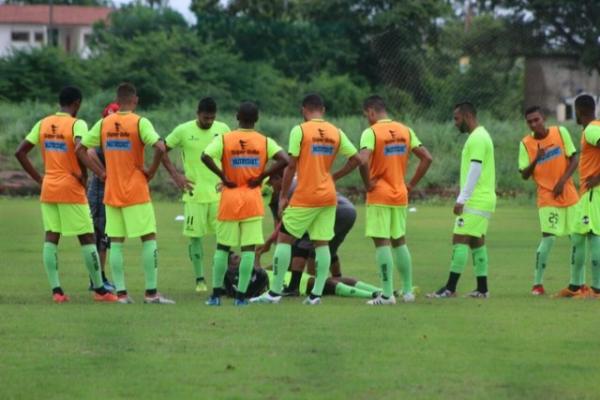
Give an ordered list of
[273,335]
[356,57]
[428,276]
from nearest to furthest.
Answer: [273,335] < [428,276] < [356,57]

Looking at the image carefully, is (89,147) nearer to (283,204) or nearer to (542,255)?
(283,204)

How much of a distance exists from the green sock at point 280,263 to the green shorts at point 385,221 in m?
0.93

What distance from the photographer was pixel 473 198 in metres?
17.0

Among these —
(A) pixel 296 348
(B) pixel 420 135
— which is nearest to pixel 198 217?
(A) pixel 296 348

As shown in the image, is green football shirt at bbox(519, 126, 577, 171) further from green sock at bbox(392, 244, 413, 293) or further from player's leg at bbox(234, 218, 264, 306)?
player's leg at bbox(234, 218, 264, 306)

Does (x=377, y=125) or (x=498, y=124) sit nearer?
(x=377, y=125)

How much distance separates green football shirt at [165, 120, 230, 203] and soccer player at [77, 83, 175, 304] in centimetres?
188

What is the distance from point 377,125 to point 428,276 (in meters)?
4.97

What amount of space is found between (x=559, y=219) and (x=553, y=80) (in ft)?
132

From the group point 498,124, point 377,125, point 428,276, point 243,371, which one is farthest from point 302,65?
point 243,371

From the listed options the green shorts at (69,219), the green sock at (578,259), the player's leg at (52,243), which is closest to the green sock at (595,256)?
the green sock at (578,259)

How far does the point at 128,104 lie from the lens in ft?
51.5

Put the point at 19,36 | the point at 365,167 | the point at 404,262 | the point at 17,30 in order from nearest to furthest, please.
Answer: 1. the point at 365,167
2. the point at 404,262
3. the point at 17,30
4. the point at 19,36

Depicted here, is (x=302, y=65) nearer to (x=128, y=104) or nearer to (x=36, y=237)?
(x=36, y=237)
